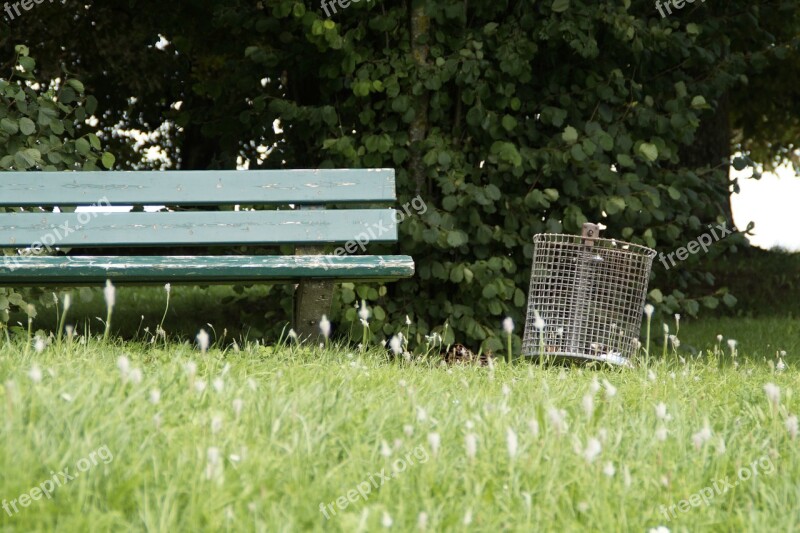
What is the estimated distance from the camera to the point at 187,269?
4258mm

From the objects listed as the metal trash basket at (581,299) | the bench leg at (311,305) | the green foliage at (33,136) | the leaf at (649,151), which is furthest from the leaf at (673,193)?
the green foliage at (33,136)

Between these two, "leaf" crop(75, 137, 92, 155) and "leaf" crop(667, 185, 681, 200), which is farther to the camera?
"leaf" crop(667, 185, 681, 200)

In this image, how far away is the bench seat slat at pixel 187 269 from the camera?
4141 millimetres

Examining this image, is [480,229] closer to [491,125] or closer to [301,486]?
[491,125]

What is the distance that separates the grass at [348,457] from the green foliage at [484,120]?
2.40 m

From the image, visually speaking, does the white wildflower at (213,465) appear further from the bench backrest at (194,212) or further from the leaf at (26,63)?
the leaf at (26,63)

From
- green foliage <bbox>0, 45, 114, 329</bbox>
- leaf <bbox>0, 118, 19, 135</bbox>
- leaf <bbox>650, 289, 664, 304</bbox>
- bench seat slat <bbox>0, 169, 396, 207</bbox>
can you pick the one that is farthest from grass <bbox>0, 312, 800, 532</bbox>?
leaf <bbox>650, 289, 664, 304</bbox>

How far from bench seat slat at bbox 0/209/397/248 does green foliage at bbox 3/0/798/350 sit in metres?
0.64

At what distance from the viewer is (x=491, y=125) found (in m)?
5.61

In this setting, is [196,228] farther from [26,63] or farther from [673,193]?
[673,193]

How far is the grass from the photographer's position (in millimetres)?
2252

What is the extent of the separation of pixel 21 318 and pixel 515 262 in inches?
153

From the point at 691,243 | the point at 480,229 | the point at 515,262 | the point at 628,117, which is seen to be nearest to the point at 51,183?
A: the point at 480,229

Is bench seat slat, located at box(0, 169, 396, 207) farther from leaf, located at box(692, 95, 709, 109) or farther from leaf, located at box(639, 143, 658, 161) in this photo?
leaf, located at box(692, 95, 709, 109)
